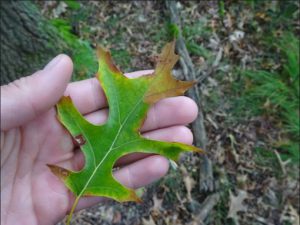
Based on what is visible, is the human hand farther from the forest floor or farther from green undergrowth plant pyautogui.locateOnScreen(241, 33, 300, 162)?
green undergrowth plant pyautogui.locateOnScreen(241, 33, 300, 162)

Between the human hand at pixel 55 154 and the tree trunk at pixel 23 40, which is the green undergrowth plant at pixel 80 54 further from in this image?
the human hand at pixel 55 154

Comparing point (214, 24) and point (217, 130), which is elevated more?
point (214, 24)

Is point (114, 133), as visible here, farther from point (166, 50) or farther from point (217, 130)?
point (217, 130)

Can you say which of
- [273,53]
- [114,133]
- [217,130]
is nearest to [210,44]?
[273,53]

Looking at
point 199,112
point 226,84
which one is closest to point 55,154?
point 199,112

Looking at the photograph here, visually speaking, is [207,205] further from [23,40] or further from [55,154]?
[23,40]

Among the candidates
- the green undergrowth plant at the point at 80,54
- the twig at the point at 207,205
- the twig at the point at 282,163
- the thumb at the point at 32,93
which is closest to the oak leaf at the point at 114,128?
the thumb at the point at 32,93

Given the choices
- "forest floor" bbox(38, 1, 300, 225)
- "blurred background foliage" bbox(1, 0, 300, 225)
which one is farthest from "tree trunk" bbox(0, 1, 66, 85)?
"forest floor" bbox(38, 1, 300, 225)
